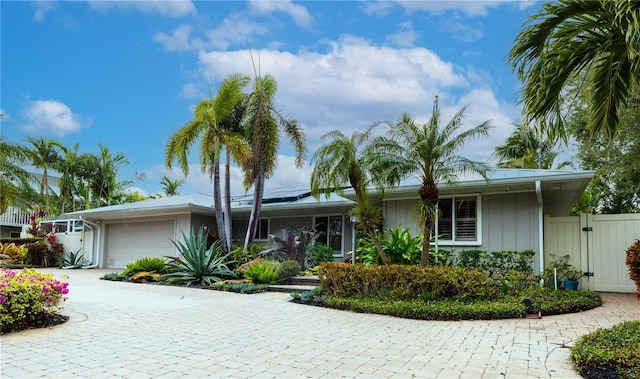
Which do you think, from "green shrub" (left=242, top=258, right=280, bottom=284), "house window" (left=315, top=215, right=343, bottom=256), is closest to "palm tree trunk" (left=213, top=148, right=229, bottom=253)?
"green shrub" (left=242, top=258, right=280, bottom=284)

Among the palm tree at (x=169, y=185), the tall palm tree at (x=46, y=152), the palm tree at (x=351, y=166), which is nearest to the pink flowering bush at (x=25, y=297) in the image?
the palm tree at (x=351, y=166)

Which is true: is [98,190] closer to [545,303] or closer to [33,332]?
[33,332]

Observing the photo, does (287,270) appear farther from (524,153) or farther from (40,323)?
(524,153)

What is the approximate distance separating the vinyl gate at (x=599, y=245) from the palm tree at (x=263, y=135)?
8.49 metres

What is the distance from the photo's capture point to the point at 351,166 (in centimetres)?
998

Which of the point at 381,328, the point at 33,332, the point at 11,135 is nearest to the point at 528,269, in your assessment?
the point at 381,328

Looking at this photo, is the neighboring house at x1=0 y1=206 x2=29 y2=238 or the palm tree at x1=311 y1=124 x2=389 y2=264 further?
the neighboring house at x1=0 y1=206 x2=29 y2=238

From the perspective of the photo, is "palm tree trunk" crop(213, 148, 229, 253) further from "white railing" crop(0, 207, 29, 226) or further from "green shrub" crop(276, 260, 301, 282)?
"white railing" crop(0, 207, 29, 226)

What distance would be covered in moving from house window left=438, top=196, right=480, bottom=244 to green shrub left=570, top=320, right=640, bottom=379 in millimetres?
6078

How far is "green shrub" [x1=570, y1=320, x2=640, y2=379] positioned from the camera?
405 centimetres

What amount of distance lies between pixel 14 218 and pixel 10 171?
13.0m

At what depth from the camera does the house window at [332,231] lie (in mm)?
16141

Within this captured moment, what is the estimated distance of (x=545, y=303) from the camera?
25.9 feet

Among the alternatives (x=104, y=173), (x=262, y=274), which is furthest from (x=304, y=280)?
(x=104, y=173)
